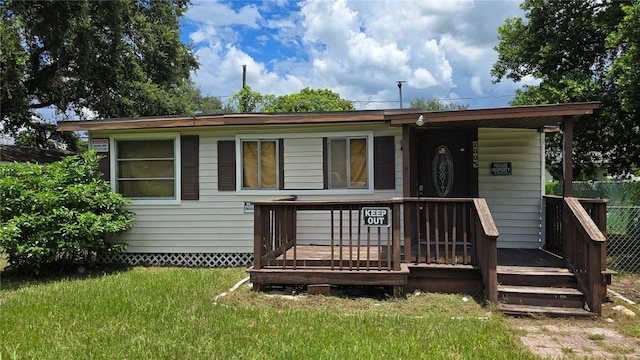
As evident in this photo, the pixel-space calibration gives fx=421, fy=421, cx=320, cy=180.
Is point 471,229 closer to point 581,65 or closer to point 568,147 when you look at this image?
point 568,147

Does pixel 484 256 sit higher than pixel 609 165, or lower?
lower

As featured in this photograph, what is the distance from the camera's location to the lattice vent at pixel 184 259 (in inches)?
289

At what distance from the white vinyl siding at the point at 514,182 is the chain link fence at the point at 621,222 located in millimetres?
1153

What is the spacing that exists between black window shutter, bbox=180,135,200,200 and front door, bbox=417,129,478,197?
151 inches

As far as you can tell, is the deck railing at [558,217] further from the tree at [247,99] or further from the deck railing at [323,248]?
the tree at [247,99]

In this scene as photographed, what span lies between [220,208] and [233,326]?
3524mm

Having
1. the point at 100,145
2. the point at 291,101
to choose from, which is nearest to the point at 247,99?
the point at 291,101

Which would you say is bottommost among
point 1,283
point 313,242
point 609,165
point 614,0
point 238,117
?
point 1,283

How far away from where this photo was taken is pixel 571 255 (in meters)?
5.30

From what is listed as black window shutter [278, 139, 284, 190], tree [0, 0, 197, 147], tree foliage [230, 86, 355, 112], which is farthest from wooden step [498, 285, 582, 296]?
tree foliage [230, 86, 355, 112]

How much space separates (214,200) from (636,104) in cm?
768

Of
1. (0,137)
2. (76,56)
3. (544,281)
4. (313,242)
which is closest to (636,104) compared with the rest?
(544,281)

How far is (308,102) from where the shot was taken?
99.7 ft

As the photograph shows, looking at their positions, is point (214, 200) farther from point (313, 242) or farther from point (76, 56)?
point (76, 56)
